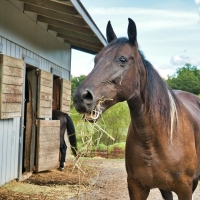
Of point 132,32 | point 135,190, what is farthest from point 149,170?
point 132,32

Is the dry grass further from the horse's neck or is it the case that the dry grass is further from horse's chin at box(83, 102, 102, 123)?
horse's chin at box(83, 102, 102, 123)

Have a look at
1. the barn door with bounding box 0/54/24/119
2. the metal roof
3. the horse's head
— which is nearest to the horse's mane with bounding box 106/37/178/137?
the horse's head

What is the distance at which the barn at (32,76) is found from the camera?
590 cm

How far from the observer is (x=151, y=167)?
10.2ft

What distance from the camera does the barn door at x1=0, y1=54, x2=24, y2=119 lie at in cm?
548

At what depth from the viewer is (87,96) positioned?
97.0 inches

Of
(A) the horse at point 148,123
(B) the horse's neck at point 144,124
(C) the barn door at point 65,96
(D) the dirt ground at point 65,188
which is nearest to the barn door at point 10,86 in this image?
(D) the dirt ground at point 65,188

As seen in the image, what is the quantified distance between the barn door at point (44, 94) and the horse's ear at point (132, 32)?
471 centimetres

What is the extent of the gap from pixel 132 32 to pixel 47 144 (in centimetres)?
515

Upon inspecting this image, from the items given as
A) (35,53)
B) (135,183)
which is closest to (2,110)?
(35,53)

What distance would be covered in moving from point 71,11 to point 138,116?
11.7 ft

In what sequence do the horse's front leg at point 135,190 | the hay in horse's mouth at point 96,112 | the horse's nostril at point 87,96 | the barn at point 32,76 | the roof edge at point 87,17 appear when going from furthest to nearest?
the barn at point 32,76
the roof edge at point 87,17
the horse's front leg at point 135,190
the hay in horse's mouth at point 96,112
the horse's nostril at point 87,96

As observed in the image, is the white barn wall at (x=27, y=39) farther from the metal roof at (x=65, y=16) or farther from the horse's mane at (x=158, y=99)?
the horse's mane at (x=158, y=99)

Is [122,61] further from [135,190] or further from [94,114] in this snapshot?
[135,190]
